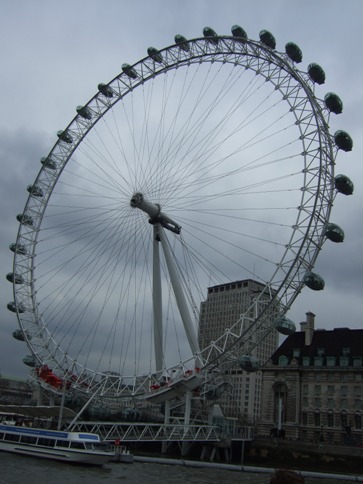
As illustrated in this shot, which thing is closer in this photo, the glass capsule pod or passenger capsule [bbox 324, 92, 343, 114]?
passenger capsule [bbox 324, 92, 343, 114]

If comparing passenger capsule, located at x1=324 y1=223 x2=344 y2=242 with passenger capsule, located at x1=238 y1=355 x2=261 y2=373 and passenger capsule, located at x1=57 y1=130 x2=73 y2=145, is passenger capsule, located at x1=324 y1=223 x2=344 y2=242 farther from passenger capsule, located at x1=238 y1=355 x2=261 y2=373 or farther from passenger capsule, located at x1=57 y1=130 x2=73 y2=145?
passenger capsule, located at x1=57 y1=130 x2=73 y2=145

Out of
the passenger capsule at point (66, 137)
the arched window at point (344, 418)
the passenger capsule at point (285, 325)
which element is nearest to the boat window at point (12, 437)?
the passenger capsule at point (285, 325)

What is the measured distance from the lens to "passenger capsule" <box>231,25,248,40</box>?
46450mm

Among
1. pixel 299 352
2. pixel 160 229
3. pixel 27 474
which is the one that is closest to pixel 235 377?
pixel 299 352

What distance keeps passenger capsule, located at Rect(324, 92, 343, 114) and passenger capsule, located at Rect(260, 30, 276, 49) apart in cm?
745

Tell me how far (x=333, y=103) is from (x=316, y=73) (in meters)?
3.05

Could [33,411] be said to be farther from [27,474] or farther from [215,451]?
[27,474]

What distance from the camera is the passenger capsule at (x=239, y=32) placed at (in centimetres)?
4645

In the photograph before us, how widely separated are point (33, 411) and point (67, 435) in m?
13.9

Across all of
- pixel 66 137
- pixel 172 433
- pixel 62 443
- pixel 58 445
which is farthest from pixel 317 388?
pixel 66 137

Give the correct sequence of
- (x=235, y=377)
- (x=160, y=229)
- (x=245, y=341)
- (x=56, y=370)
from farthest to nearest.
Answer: (x=235, y=377) → (x=56, y=370) → (x=160, y=229) → (x=245, y=341)

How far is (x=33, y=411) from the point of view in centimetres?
5066

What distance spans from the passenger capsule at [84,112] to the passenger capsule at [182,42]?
1286 cm

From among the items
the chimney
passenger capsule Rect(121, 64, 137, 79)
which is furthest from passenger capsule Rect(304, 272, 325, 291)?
the chimney
